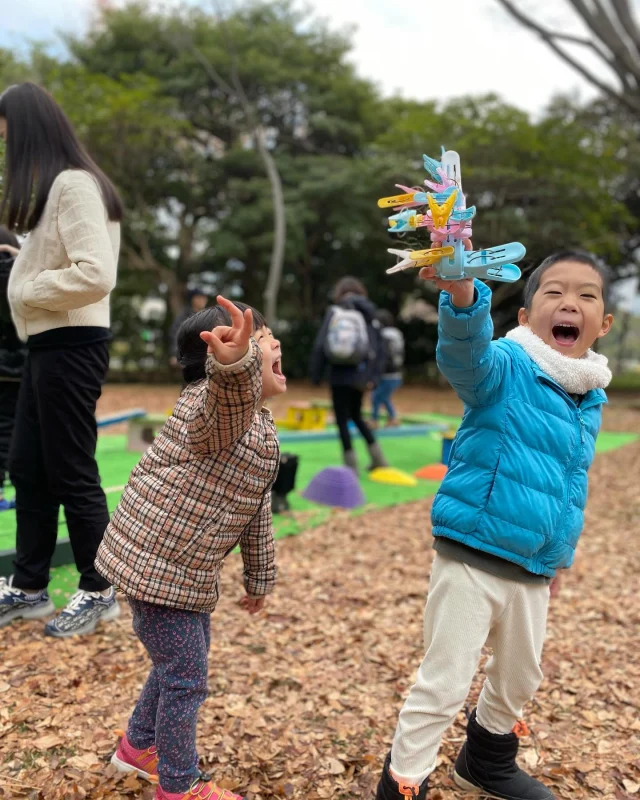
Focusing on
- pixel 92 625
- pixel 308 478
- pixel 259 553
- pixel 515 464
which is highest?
pixel 515 464

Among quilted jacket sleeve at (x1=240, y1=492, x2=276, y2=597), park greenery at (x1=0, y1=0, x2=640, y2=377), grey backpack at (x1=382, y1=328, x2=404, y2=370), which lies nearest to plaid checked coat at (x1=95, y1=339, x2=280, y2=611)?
quilted jacket sleeve at (x1=240, y1=492, x2=276, y2=597)

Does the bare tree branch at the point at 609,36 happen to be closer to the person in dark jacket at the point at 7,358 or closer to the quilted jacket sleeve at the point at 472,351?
the person in dark jacket at the point at 7,358

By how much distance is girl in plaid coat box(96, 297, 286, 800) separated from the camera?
1594 mm

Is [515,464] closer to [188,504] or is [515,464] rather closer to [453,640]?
[453,640]

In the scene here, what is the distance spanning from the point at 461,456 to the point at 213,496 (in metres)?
0.66

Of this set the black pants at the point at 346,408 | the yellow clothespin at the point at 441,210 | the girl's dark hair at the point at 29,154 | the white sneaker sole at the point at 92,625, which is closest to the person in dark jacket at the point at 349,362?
the black pants at the point at 346,408

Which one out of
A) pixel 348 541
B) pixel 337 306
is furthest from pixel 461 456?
pixel 337 306

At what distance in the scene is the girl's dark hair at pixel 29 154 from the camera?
2436 mm

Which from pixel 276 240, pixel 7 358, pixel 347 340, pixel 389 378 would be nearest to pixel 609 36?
pixel 389 378

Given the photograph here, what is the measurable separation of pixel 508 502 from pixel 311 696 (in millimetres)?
1300

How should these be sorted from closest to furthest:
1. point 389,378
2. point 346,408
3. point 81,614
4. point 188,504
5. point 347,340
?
1. point 188,504
2. point 81,614
3. point 347,340
4. point 346,408
5. point 389,378

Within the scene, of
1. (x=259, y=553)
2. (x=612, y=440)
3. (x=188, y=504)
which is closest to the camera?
(x=188, y=504)

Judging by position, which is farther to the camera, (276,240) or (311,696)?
(276,240)

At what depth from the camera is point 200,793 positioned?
175cm
